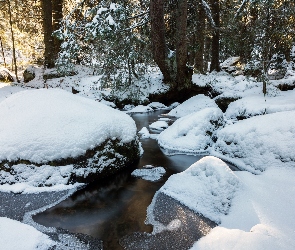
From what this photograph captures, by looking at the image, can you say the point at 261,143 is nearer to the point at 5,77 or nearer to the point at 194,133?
the point at 194,133

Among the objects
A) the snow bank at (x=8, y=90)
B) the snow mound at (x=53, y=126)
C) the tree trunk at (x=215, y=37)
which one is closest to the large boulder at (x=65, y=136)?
the snow mound at (x=53, y=126)

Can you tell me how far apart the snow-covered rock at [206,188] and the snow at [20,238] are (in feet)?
7.36

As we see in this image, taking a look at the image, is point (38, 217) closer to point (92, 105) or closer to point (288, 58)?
point (92, 105)

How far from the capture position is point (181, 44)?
40.0ft

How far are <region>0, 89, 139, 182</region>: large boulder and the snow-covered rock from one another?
1.51 m

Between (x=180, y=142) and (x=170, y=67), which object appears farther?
(x=170, y=67)

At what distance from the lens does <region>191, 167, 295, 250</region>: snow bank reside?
3.19 m

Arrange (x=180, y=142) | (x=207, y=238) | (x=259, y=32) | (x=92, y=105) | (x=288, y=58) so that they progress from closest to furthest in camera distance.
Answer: (x=207, y=238) < (x=92, y=105) < (x=180, y=142) < (x=259, y=32) < (x=288, y=58)

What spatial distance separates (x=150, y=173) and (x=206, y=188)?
5.08ft

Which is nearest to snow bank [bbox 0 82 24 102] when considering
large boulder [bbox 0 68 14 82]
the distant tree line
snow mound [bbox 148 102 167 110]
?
large boulder [bbox 0 68 14 82]

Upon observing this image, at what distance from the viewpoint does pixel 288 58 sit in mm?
11383

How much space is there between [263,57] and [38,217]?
992 cm

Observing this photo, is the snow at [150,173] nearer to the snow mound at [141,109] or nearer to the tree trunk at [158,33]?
the snow mound at [141,109]

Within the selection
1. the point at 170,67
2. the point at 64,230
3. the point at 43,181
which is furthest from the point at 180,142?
the point at 170,67
